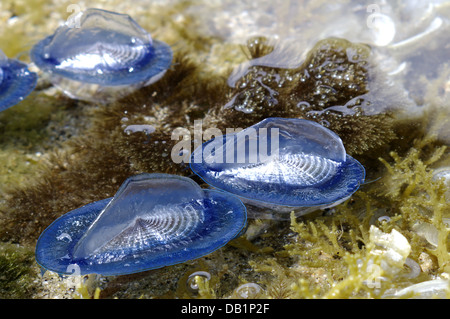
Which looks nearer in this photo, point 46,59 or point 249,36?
A: point 46,59

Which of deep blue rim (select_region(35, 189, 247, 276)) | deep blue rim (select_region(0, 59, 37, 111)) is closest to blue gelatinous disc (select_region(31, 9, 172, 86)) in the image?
deep blue rim (select_region(0, 59, 37, 111))

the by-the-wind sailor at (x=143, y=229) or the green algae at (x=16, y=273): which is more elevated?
the by-the-wind sailor at (x=143, y=229)

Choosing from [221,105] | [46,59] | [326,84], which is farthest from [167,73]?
[326,84]

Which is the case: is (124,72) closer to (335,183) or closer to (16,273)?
(16,273)

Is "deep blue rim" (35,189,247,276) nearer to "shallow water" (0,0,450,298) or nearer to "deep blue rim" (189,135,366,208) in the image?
"deep blue rim" (189,135,366,208)

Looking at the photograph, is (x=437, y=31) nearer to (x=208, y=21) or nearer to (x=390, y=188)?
(x=390, y=188)

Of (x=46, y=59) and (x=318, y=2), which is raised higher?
(x=318, y=2)

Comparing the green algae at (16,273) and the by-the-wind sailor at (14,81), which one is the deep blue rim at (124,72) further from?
the green algae at (16,273)

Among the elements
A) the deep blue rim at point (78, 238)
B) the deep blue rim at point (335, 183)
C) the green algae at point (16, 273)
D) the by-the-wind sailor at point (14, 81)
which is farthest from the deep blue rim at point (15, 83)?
the deep blue rim at point (335, 183)
